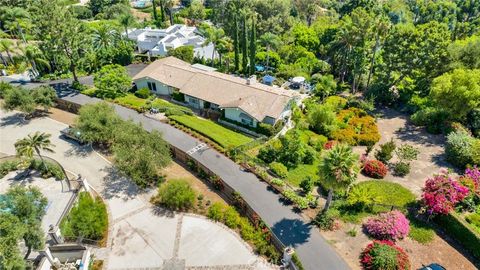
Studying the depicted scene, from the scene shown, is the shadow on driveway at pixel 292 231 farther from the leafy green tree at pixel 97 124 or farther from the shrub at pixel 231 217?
the leafy green tree at pixel 97 124

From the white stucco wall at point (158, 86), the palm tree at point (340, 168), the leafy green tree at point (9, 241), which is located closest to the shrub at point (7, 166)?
the leafy green tree at point (9, 241)

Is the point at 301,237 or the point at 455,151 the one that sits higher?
the point at 455,151

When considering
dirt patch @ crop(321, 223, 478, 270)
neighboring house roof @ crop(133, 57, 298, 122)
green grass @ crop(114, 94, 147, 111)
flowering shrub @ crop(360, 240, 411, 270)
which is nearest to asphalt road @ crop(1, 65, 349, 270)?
dirt patch @ crop(321, 223, 478, 270)

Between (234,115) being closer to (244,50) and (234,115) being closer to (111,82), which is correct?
(244,50)

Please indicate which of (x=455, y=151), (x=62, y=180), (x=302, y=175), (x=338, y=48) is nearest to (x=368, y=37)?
(x=338, y=48)

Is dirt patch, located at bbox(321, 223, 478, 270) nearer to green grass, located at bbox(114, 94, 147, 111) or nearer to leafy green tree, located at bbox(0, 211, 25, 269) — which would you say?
leafy green tree, located at bbox(0, 211, 25, 269)

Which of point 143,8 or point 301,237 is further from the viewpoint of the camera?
point 143,8

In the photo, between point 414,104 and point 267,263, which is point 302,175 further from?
point 414,104
